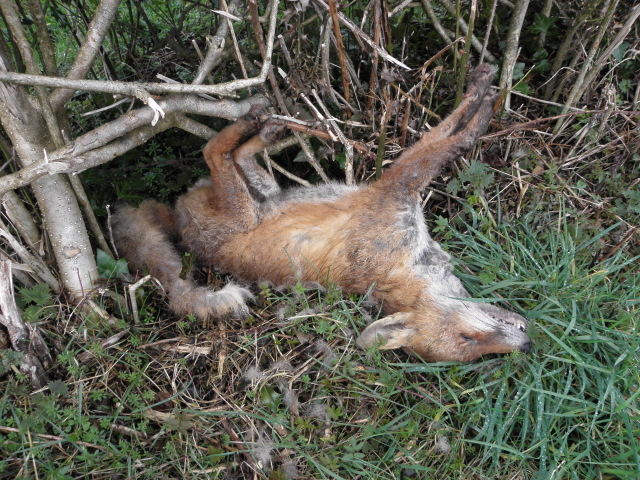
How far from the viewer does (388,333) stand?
3.29 metres

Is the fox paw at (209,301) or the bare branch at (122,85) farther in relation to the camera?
the fox paw at (209,301)

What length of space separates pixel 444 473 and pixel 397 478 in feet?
0.94

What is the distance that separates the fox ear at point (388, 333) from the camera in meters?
3.20

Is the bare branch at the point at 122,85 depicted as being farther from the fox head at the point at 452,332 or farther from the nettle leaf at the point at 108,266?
the fox head at the point at 452,332

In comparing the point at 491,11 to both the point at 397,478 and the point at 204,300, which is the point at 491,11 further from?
the point at 397,478

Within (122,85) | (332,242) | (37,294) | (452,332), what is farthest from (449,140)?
(37,294)

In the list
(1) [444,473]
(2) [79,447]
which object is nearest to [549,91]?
(1) [444,473]

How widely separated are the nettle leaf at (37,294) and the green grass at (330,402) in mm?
290

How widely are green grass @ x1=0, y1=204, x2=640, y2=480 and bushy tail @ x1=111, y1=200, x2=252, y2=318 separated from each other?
0.49ft

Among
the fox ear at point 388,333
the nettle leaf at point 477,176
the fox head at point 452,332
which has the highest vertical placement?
the nettle leaf at point 477,176

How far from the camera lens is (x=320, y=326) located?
3.21 metres

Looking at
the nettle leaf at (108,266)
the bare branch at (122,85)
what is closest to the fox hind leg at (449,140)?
the bare branch at (122,85)

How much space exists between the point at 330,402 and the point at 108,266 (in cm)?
184

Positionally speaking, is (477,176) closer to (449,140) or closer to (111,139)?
(449,140)
